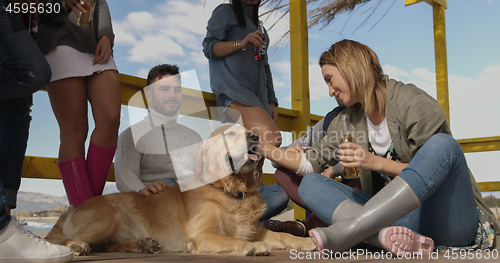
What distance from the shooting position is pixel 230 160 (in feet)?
7.70

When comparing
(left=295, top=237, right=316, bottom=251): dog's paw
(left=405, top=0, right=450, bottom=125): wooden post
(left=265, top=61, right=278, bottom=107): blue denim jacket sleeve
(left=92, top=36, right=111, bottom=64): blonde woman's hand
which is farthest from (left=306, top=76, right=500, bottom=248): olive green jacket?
(left=405, top=0, right=450, bottom=125): wooden post

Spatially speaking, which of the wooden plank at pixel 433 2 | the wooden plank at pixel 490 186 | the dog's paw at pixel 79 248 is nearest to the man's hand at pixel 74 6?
the dog's paw at pixel 79 248

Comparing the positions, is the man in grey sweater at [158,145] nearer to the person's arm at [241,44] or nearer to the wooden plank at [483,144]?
the person's arm at [241,44]

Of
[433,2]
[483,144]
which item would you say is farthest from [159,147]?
[433,2]

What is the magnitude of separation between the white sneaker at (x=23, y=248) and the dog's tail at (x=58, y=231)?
675mm

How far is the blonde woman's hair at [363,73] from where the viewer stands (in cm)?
183

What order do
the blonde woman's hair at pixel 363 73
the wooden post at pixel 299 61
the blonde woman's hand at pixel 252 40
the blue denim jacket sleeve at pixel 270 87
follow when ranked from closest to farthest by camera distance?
1. the blonde woman's hair at pixel 363 73
2. the blonde woman's hand at pixel 252 40
3. the blue denim jacket sleeve at pixel 270 87
4. the wooden post at pixel 299 61

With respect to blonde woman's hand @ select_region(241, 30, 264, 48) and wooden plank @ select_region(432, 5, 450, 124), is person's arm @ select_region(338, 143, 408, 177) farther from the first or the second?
wooden plank @ select_region(432, 5, 450, 124)

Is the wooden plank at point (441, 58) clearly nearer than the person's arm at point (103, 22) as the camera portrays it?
No

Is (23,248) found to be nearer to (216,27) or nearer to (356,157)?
(356,157)

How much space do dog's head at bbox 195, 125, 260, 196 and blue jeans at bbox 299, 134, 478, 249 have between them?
21.4 inches

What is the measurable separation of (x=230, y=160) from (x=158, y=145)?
0.53 m

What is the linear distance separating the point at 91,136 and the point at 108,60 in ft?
1.45

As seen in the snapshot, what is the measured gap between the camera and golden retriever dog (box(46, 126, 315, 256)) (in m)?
1.97
